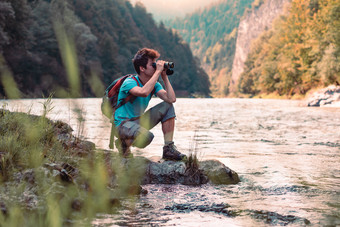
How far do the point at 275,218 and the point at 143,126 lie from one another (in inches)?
95.0

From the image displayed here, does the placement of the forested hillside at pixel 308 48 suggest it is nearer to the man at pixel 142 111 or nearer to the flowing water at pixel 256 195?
the flowing water at pixel 256 195

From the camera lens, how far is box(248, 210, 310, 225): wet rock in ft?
9.86

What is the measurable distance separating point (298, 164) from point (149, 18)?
116 m

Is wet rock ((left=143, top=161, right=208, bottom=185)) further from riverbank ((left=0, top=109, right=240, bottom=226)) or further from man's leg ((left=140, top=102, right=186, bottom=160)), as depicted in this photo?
man's leg ((left=140, top=102, right=186, bottom=160))

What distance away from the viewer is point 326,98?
27.6 meters

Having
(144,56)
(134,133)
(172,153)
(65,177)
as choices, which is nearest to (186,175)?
(172,153)

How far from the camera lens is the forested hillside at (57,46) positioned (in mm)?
33719

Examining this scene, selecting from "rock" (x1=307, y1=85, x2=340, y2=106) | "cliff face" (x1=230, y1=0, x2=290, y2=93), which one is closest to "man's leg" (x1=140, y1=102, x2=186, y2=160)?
"rock" (x1=307, y1=85, x2=340, y2=106)

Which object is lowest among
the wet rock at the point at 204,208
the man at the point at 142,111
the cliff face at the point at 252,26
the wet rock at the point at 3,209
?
the wet rock at the point at 204,208

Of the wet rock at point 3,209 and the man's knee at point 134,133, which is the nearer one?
the wet rock at point 3,209

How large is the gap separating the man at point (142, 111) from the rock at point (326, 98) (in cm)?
2446

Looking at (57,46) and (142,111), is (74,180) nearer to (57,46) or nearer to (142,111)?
(142,111)

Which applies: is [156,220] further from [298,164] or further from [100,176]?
[298,164]

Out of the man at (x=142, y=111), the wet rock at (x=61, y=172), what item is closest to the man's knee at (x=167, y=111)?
the man at (x=142, y=111)
